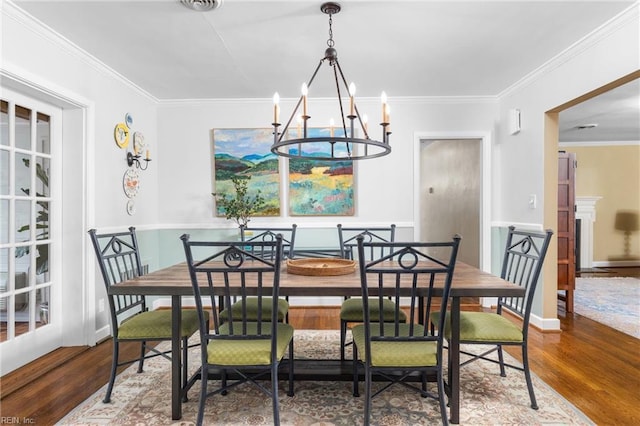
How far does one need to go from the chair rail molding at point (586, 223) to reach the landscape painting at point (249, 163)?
5.51m

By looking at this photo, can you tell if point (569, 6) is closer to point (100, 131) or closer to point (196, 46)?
point (196, 46)

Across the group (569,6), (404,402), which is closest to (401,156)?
(569,6)

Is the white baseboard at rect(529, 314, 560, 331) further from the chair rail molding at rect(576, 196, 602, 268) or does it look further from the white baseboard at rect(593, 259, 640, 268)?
the white baseboard at rect(593, 259, 640, 268)

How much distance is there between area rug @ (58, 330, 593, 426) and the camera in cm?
187

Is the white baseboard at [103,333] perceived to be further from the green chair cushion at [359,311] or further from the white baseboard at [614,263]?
the white baseboard at [614,263]

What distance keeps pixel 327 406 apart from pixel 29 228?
245 cm

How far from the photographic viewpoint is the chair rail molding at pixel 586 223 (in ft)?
20.6

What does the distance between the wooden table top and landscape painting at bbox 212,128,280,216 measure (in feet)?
6.96

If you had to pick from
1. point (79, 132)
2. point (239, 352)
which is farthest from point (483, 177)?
point (79, 132)

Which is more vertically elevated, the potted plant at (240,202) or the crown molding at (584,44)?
the crown molding at (584,44)

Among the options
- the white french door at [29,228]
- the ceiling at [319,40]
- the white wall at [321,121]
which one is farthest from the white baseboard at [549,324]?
the white french door at [29,228]

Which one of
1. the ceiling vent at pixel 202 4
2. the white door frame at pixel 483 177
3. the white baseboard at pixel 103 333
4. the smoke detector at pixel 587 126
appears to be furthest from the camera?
the smoke detector at pixel 587 126

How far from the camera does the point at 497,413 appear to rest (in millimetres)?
1933

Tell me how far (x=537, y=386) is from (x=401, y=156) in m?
2.57
